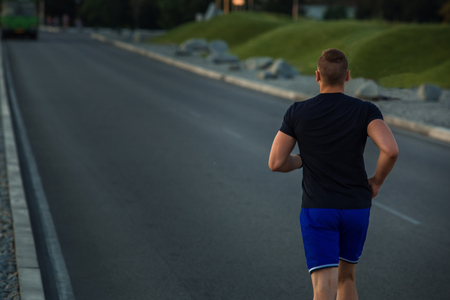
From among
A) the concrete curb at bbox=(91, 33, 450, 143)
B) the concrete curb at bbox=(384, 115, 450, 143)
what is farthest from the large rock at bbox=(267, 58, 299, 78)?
the concrete curb at bbox=(384, 115, 450, 143)

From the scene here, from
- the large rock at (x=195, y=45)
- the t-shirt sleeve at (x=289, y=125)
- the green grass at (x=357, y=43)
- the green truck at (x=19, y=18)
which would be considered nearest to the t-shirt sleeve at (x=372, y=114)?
the t-shirt sleeve at (x=289, y=125)

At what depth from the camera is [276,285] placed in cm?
526

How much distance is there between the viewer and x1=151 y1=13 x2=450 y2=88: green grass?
40.9 ft

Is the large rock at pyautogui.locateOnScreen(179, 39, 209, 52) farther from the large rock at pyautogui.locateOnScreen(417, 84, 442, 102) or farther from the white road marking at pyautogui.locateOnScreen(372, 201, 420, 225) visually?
the white road marking at pyautogui.locateOnScreen(372, 201, 420, 225)

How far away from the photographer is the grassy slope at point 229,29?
158 ft

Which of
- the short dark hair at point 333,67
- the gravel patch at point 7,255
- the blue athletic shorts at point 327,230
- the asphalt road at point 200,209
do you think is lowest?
the asphalt road at point 200,209

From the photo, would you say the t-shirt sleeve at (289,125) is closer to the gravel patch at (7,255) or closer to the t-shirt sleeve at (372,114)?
the t-shirt sleeve at (372,114)

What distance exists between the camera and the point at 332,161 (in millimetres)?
3469

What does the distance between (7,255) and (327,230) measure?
3436mm

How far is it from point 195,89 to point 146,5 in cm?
6465

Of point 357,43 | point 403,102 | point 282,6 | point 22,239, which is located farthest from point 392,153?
point 282,6

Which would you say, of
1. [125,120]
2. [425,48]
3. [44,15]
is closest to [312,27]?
[425,48]

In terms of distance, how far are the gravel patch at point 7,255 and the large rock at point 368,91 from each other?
952 cm

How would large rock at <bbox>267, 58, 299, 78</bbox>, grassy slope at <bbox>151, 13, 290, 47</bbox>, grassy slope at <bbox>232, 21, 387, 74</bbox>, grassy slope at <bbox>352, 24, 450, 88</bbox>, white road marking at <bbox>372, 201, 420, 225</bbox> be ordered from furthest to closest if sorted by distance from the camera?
grassy slope at <bbox>151, 13, 290, 47</bbox>, grassy slope at <bbox>232, 21, 387, 74</bbox>, large rock at <bbox>267, 58, 299, 78</bbox>, grassy slope at <bbox>352, 24, 450, 88</bbox>, white road marking at <bbox>372, 201, 420, 225</bbox>
